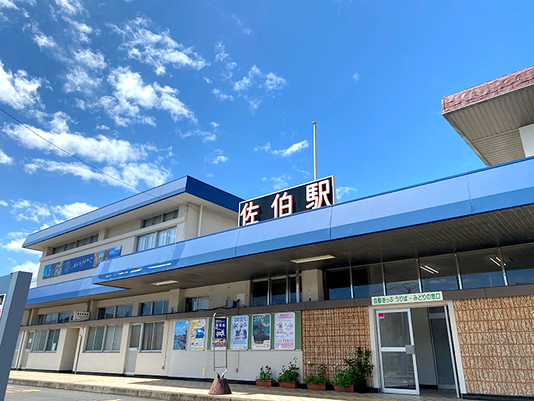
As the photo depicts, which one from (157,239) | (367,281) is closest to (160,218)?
(157,239)

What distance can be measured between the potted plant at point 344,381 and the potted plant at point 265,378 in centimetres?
250

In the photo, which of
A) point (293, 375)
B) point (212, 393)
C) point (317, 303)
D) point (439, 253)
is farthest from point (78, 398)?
point (439, 253)

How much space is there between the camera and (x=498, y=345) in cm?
1007

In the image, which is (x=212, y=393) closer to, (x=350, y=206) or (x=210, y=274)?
(x=210, y=274)

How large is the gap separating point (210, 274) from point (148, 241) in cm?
770

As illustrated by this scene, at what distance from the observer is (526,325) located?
9852 millimetres

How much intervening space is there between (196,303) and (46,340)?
44.4 ft

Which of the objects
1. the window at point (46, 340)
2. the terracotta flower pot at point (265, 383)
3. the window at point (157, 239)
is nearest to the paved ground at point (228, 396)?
the terracotta flower pot at point (265, 383)

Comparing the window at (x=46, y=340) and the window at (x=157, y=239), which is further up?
the window at (x=157, y=239)

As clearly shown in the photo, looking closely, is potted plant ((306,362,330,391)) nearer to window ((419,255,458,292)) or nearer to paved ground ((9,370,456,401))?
paved ground ((9,370,456,401))

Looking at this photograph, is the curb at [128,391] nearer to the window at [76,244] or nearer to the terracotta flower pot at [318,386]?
the terracotta flower pot at [318,386]

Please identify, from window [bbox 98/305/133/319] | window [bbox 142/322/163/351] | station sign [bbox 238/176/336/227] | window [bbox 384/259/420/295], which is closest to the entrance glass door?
window [bbox 384/259/420/295]

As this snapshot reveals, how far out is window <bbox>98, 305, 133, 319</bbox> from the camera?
2132 centimetres

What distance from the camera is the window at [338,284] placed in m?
13.8
